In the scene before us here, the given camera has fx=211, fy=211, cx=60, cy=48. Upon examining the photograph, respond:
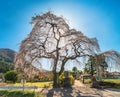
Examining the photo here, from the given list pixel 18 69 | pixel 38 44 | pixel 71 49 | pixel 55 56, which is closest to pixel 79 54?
pixel 71 49

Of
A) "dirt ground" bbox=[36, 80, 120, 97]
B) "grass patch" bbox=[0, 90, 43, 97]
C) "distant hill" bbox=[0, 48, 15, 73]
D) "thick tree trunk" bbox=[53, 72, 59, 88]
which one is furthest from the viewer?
"distant hill" bbox=[0, 48, 15, 73]

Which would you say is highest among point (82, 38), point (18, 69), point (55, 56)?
point (82, 38)

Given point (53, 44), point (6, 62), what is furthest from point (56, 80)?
point (6, 62)

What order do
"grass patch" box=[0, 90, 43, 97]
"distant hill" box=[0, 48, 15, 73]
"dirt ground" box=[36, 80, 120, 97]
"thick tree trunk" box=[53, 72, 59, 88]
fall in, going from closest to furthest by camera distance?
"grass patch" box=[0, 90, 43, 97]
"dirt ground" box=[36, 80, 120, 97]
"thick tree trunk" box=[53, 72, 59, 88]
"distant hill" box=[0, 48, 15, 73]

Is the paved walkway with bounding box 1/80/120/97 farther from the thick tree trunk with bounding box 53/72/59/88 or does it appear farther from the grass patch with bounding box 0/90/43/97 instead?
the thick tree trunk with bounding box 53/72/59/88

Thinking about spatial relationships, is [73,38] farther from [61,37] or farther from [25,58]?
[25,58]

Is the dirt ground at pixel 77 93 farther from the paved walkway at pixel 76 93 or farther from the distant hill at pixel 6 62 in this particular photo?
the distant hill at pixel 6 62

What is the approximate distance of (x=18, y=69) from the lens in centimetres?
2297

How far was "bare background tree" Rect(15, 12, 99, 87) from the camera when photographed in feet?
72.9

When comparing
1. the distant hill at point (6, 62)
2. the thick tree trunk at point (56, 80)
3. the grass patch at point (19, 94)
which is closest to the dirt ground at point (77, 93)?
the grass patch at point (19, 94)

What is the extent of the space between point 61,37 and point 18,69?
19.6ft

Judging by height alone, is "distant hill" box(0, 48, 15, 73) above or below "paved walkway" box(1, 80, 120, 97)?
above

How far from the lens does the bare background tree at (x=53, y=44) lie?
22.2m

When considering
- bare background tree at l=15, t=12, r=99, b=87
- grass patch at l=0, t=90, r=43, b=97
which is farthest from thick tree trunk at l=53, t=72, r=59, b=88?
grass patch at l=0, t=90, r=43, b=97
